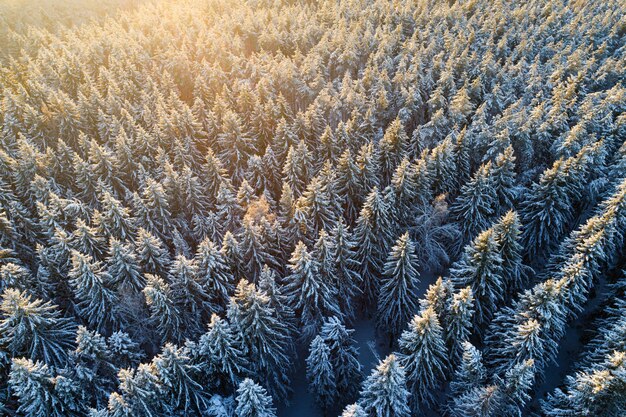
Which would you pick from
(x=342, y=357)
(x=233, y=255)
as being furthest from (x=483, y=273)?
(x=233, y=255)

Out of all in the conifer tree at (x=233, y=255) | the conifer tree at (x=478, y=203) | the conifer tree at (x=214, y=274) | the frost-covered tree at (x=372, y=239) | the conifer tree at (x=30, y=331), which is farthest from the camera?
the conifer tree at (x=478, y=203)

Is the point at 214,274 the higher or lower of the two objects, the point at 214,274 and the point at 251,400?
the higher

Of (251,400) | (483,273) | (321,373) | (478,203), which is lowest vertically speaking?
(321,373)

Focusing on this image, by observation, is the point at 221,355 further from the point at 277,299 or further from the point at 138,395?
the point at 277,299

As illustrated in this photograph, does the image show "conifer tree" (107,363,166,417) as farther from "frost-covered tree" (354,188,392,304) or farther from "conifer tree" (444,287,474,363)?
"conifer tree" (444,287,474,363)

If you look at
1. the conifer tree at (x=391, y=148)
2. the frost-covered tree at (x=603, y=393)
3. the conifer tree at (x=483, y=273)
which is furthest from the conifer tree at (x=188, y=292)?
the frost-covered tree at (x=603, y=393)

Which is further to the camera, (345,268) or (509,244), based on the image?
(345,268)

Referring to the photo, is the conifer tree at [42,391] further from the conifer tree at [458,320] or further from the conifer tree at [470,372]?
the conifer tree at [458,320]
